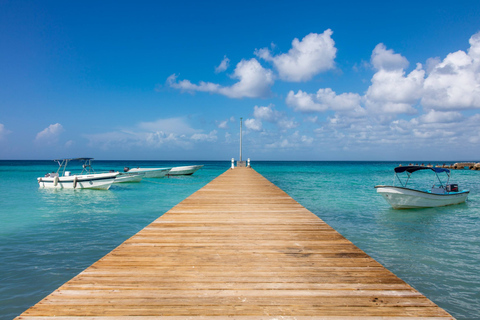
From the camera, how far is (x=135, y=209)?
1447 centimetres

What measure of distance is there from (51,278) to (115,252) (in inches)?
113

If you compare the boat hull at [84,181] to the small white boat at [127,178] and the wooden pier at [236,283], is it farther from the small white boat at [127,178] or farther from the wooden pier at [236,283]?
the wooden pier at [236,283]

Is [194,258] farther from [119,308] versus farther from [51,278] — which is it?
[51,278]

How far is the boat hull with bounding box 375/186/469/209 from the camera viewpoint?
14.2m

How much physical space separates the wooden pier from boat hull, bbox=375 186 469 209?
35.2 feet

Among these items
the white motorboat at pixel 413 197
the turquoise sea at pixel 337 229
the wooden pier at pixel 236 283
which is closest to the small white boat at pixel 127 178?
the turquoise sea at pixel 337 229

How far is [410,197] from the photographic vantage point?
14.4 metres

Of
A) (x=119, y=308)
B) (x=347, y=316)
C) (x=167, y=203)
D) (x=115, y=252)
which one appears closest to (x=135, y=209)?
(x=167, y=203)

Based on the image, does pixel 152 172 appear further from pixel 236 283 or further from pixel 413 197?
pixel 236 283

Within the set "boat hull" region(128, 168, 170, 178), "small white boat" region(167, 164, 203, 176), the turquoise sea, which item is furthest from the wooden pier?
"small white boat" region(167, 164, 203, 176)

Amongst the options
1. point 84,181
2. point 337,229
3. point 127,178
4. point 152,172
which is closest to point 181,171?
point 152,172

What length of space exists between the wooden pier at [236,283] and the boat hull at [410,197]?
35.2ft

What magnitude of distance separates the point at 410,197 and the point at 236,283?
1417 cm

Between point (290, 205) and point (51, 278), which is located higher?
point (290, 205)
